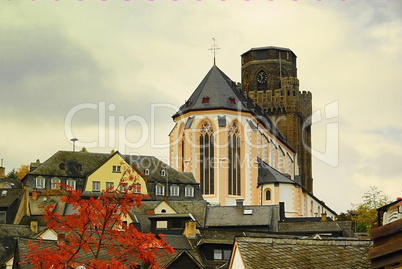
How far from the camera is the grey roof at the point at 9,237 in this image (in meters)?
47.0

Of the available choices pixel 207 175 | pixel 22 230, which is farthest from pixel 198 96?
pixel 22 230

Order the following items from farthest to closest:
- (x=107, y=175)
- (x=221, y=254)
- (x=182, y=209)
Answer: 1. (x=107, y=175)
2. (x=182, y=209)
3. (x=221, y=254)

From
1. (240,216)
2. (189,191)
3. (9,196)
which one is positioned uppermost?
(189,191)

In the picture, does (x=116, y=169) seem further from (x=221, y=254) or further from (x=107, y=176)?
(x=221, y=254)

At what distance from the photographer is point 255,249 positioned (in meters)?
20.7

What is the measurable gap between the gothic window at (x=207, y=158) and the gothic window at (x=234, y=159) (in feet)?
6.47

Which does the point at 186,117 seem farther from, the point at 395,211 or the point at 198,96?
the point at 395,211

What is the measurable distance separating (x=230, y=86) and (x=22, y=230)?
51627 mm

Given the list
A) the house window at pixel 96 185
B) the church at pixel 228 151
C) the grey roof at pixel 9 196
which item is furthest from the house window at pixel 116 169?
the church at pixel 228 151

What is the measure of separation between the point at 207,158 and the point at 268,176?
23.1 feet

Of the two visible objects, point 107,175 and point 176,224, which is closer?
point 176,224

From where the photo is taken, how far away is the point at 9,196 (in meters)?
71.2

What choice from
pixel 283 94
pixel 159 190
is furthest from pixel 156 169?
pixel 283 94

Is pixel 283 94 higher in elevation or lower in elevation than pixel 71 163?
higher
